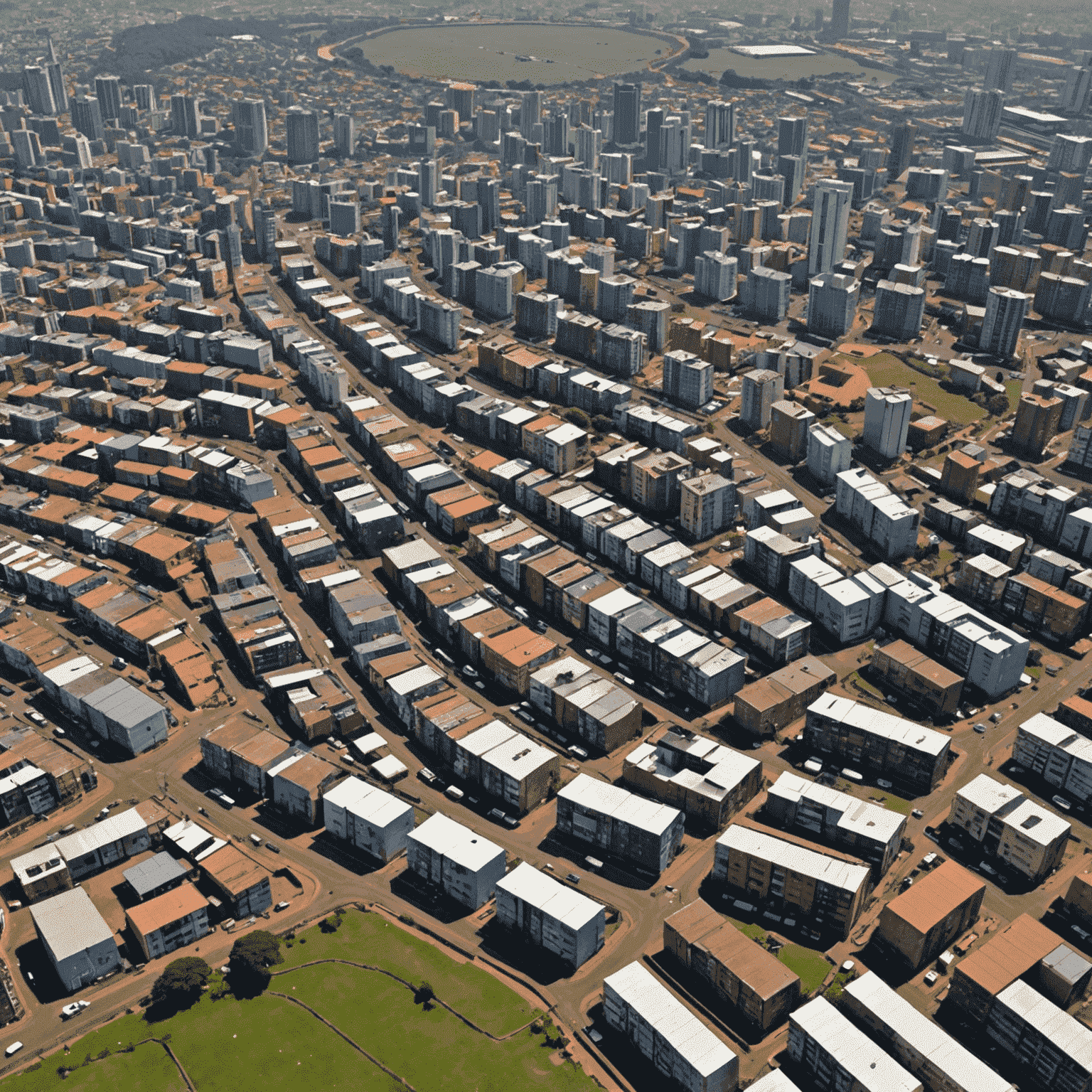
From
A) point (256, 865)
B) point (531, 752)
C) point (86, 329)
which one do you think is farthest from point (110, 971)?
point (86, 329)

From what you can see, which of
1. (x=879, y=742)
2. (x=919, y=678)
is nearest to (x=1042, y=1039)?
(x=879, y=742)

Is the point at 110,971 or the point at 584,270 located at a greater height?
the point at 584,270

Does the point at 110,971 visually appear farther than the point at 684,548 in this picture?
No

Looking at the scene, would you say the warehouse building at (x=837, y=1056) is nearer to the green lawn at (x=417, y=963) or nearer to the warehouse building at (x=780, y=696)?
the green lawn at (x=417, y=963)

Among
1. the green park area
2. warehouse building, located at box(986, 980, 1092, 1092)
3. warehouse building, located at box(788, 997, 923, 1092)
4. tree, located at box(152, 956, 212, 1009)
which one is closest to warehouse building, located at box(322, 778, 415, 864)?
the green park area

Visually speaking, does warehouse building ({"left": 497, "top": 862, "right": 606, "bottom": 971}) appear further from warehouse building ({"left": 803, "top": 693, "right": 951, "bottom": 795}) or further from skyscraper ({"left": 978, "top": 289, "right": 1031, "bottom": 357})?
skyscraper ({"left": 978, "top": 289, "right": 1031, "bottom": 357})

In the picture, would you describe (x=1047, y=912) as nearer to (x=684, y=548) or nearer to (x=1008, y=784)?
(x=1008, y=784)
